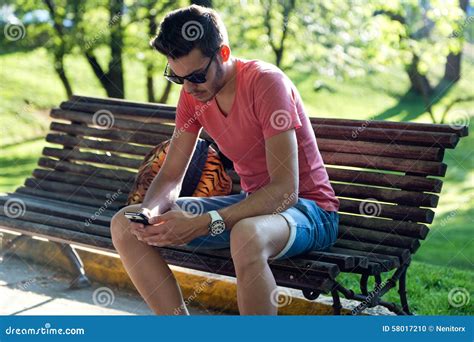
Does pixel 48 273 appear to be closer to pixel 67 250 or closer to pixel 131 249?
pixel 67 250

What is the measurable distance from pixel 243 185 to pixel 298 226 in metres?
0.45

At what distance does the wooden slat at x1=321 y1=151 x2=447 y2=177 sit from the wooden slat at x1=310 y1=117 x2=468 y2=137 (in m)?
0.16

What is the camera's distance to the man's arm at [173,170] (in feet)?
13.5

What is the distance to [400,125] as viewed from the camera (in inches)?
182

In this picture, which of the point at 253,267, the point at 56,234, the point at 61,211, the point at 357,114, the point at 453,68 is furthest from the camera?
the point at 357,114

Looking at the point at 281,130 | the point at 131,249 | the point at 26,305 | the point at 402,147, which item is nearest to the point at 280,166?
the point at 281,130

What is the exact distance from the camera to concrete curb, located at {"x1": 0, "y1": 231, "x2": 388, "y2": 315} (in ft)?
15.5

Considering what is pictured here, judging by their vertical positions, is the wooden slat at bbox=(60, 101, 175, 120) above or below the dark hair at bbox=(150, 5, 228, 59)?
below

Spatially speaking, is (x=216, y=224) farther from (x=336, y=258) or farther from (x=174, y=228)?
(x=336, y=258)

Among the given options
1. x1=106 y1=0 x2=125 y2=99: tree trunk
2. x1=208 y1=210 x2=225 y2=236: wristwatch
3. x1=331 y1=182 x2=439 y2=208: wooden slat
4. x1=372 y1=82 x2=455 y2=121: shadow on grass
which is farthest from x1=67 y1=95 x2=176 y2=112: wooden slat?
x1=372 y1=82 x2=455 y2=121: shadow on grass

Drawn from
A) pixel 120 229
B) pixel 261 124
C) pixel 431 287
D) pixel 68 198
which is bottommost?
pixel 431 287

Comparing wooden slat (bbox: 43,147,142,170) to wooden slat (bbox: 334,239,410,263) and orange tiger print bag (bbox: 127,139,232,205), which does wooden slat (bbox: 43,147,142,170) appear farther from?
wooden slat (bbox: 334,239,410,263)

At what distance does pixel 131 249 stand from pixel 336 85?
12.0 meters

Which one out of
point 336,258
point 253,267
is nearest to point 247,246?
point 253,267
